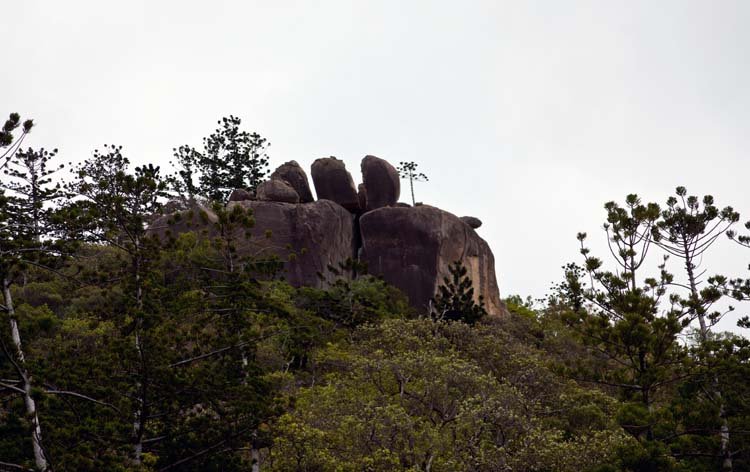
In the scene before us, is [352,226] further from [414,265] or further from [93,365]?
[93,365]

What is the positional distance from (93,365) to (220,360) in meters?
3.52

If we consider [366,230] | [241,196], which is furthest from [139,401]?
[241,196]

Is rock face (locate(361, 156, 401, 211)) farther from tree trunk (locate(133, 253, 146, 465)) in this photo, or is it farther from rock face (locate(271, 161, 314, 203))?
tree trunk (locate(133, 253, 146, 465))

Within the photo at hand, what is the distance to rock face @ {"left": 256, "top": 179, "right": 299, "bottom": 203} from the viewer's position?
3991cm

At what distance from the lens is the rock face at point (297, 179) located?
4331 cm

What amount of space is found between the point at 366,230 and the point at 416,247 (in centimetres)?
294

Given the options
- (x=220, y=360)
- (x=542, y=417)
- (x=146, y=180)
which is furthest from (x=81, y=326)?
(x=542, y=417)

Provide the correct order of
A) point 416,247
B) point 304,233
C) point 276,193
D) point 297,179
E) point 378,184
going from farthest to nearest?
1. point 297,179
2. point 378,184
3. point 276,193
4. point 416,247
5. point 304,233

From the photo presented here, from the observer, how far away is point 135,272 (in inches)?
590

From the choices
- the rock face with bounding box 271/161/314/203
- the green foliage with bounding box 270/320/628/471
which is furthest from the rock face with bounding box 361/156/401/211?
the green foliage with bounding box 270/320/628/471

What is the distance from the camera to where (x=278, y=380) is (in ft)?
66.8

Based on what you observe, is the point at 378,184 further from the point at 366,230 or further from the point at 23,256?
the point at 23,256

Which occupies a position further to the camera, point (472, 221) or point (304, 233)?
point (472, 221)

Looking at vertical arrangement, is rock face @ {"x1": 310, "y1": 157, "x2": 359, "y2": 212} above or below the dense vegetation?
above
